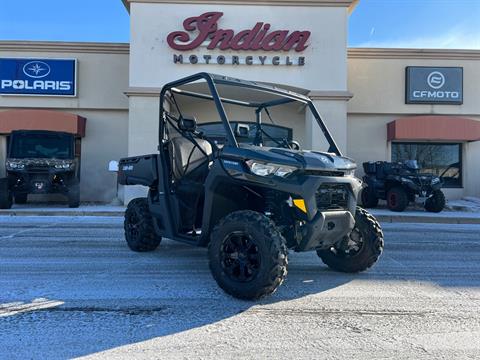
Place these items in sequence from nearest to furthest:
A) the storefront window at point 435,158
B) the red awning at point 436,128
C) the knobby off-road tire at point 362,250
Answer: the knobby off-road tire at point 362,250 < the red awning at point 436,128 < the storefront window at point 435,158

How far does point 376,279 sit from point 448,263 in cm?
182

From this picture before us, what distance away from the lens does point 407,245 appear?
7910 mm

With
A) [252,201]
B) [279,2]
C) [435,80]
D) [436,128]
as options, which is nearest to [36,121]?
[279,2]

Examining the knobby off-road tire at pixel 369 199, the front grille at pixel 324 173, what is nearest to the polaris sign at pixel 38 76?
the knobby off-road tire at pixel 369 199

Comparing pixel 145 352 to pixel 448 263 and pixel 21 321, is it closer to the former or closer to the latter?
pixel 21 321

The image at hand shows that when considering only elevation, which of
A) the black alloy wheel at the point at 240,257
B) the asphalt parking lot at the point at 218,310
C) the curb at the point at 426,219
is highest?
the black alloy wheel at the point at 240,257

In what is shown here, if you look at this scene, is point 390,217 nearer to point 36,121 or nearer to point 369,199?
point 369,199

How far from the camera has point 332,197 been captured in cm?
439

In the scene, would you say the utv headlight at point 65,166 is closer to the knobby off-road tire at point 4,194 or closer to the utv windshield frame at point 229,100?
the knobby off-road tire at point 4,194

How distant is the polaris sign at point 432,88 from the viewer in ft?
55.1

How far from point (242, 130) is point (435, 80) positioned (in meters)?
14.1

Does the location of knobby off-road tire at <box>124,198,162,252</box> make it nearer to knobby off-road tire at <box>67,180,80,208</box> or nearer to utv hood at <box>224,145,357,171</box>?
utv hood at <box>224,145,357,171</box>

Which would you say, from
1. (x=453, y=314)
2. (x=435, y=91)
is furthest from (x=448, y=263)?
(x=435, y=91)

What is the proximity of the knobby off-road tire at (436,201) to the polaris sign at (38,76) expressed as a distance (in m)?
13.2
